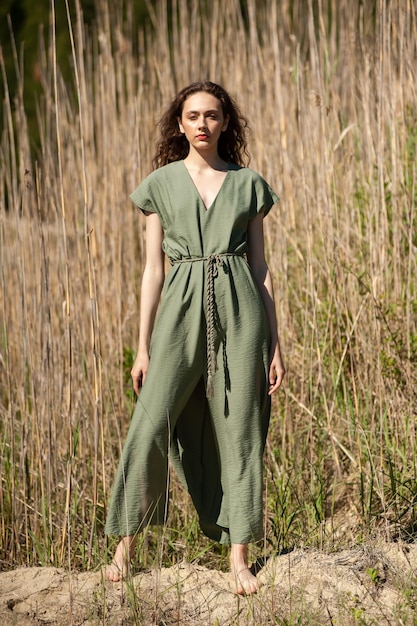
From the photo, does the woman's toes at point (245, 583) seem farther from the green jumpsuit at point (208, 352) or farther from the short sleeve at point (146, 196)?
the short sleeve at point (146, 196)

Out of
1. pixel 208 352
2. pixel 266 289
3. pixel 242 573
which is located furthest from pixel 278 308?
pixel 242 573

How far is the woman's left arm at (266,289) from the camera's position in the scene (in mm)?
1968

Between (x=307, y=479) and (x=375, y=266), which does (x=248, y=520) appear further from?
(x=375, y=266)

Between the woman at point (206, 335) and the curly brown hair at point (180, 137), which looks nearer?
the woman at point (206, 335)

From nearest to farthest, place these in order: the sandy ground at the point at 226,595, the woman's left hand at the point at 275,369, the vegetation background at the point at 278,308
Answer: the sandy ground at the point at 226,595, the woman's left hand at the point at 275,369, the vegetation background at the point at 278,308

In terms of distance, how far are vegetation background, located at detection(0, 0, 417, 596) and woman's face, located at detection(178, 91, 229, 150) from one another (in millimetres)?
288

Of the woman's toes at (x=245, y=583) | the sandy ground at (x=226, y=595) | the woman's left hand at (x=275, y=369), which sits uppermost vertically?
the woman's left hand at (x=275, y=369)

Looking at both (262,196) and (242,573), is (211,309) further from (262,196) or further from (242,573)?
(242,573)

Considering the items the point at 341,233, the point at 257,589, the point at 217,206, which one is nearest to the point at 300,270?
the point at 341,233

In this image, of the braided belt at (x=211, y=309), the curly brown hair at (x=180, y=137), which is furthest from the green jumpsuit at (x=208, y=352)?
the curly brown hair at (x=180, y=137)

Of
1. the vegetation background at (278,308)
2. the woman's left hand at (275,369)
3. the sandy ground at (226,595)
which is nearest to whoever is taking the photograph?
the sandy ground at (226,595)

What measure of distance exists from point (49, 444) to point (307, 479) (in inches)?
33.4

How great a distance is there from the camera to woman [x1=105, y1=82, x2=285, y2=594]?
1907 mm

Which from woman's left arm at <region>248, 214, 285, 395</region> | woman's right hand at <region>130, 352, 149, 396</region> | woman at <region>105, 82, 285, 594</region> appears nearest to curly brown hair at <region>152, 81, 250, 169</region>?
woman at <region>105, 82, 285, 594</region>
